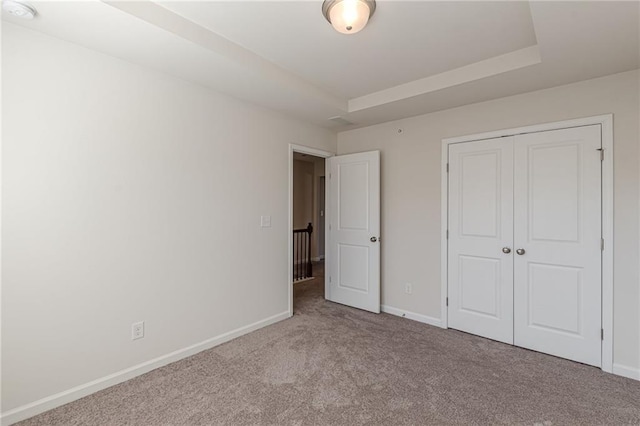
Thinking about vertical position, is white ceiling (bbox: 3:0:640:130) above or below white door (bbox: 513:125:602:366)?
above

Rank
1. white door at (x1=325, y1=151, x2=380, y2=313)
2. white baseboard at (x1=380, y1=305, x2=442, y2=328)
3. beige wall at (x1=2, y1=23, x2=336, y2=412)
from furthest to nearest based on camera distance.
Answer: white door at (x1=325, y1=151, x2=380, y2=313) < white baseboard at (x1=380, y1=305, x2=442, y2=328) < beige wall at (x1=2, y1=23, x2=336, y2=412)

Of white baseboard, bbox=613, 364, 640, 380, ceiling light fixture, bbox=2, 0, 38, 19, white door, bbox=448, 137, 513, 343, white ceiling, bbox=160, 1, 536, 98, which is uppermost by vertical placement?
white ceiling, bbox=160, 1, 536, 98

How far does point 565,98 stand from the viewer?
2633 mm

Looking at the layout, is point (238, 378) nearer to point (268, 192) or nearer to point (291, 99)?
point (268, 192)

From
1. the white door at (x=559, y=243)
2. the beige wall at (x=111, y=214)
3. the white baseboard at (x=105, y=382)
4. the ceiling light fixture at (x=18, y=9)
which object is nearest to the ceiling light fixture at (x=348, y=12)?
the beige wall at (x=111, y=214)

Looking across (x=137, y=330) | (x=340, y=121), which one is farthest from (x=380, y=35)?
(x=137, y=330)

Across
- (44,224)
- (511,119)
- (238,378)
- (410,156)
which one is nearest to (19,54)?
(44,224)

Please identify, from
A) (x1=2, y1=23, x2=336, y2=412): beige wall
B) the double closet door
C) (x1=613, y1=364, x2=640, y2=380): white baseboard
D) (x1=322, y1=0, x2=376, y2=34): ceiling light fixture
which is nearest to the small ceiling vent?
(x1=2, y1=23, x2=336, y2=412): beige wall

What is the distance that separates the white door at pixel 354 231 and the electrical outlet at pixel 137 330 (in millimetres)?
2444

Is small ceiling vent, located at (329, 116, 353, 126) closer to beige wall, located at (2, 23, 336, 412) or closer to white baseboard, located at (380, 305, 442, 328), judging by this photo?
beige wall, located at (2, 23, 336, 412)

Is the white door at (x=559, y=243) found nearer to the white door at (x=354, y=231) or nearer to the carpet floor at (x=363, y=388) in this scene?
the carpet floor at (x=363, y=388)

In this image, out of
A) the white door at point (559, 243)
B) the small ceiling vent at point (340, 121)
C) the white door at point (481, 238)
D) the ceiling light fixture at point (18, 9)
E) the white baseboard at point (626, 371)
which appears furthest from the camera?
the small ceiling vent at point (340, 121)

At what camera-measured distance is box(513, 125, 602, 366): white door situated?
252cm

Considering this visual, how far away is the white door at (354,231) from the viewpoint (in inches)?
149
